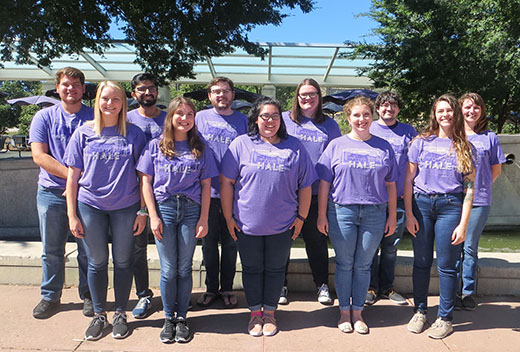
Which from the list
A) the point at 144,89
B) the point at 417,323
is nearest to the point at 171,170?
the point at 144,89

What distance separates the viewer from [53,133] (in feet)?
10.7

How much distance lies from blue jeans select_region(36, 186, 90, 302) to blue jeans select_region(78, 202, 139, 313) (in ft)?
1.10

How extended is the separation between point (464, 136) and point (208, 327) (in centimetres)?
242

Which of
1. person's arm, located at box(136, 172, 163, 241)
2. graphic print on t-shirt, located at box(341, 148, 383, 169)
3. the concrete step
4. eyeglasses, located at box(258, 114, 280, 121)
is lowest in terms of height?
the concrete step

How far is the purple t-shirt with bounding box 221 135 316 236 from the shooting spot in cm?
291

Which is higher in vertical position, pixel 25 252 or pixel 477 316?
pixel 25 252

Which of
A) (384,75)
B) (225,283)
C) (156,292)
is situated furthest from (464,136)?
(384,75)

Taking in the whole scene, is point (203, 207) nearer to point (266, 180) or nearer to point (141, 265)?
point (266, 180)

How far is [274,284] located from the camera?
312cm

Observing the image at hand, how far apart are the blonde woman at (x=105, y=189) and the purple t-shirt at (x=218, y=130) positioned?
60 centimetres

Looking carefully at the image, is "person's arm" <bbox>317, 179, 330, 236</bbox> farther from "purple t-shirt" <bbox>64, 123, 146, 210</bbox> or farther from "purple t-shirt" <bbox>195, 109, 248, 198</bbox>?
"purple t-shirt" <bbox>64, 123, 146, 210</bbox>

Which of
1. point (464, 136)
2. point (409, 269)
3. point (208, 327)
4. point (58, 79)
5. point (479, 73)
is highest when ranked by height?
point (479, 73)

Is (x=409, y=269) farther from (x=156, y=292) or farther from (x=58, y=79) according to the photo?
(x=58, y=79)

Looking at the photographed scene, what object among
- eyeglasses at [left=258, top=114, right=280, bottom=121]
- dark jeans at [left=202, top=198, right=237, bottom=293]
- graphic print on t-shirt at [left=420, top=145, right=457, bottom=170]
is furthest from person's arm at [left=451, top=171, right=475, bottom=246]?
dark jeans at [left=202, top=198, right=237, bottom=293]
